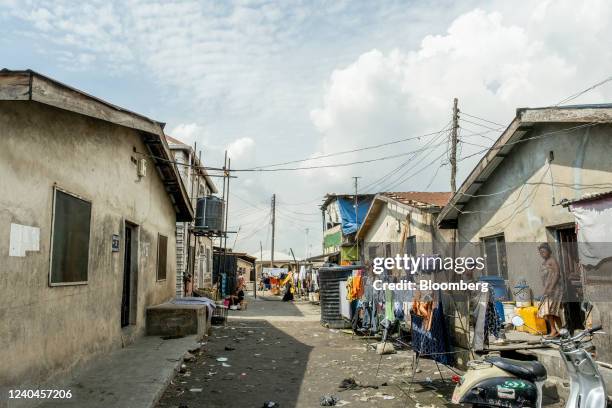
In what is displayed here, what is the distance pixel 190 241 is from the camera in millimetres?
20422

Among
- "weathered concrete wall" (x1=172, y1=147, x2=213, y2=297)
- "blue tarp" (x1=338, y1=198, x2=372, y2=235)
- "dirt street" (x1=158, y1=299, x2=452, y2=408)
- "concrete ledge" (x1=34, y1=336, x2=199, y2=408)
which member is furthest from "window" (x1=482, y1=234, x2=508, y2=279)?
"blue tarp" (x1=338, y1=198, x2=372, y2=235)

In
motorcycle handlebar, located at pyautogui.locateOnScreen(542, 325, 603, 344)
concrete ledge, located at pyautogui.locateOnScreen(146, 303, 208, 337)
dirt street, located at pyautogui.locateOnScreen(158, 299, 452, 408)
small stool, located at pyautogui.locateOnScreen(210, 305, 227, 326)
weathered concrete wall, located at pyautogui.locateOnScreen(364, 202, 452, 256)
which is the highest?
weathered concrete wall, located at pyautogui.locateOnScreen(364, 202, 452, 256)

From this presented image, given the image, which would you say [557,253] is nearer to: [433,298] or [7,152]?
[433,298]

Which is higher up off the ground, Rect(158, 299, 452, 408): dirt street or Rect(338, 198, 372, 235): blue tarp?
Rect(338, 198, 372, 235): blue tarp

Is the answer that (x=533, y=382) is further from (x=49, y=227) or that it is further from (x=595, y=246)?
(x=49, y=227)

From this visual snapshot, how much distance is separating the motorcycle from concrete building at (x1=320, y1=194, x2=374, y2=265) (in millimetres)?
17920

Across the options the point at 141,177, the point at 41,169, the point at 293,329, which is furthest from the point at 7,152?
the point at 293,329

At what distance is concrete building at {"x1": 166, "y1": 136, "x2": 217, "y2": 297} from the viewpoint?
18.5 m

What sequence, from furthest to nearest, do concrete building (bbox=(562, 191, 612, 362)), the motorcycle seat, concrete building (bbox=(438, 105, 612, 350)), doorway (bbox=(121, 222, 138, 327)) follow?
doorway (bbox=(121, 222, 138, 327)) < concrete building (bbox=(438, 105, 612, 350)) < concrete building (bbox=(562, 191, 612, 362)) < the motorcycle seat

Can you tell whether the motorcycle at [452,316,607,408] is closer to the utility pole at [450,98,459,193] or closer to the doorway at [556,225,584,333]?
the doorway at [556,225,584,333]

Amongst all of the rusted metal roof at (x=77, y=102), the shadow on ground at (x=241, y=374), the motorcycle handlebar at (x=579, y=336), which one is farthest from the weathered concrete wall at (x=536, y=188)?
the rusted metal roof at (x=77, y=102)

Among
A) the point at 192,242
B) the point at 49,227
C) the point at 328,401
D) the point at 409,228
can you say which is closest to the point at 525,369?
the point at 328,401

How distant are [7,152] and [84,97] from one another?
124 cm

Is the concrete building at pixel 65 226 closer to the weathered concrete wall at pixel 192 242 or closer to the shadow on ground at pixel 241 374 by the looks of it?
the shadow on ground at pixel 241 374
